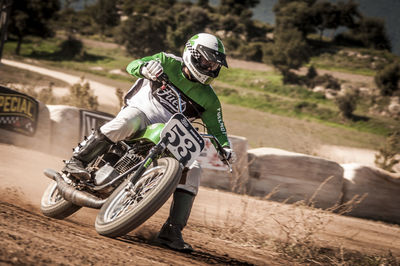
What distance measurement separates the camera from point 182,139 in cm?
378

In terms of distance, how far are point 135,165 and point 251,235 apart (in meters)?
2.55

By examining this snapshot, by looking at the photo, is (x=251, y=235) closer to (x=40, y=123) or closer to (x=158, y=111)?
(x=158, y=111)

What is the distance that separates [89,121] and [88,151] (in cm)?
587

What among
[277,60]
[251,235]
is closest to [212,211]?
[251,235]

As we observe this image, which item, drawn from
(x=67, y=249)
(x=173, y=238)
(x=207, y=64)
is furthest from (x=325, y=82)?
(x=67, y=249)

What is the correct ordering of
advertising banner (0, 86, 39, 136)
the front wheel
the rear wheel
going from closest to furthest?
the front wheel
the rear wheel
advertising banner (0, 86, 39, 136)

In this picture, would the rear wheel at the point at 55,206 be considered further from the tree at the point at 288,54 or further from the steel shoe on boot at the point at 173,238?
the tree at the point at 288,54

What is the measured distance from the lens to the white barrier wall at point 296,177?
9.53m

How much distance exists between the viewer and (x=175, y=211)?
4.21 metres

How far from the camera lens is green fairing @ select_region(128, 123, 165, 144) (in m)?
3.81

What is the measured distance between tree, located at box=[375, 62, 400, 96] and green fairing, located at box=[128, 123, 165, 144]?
151ft

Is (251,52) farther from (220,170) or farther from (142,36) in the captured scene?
(220,170)

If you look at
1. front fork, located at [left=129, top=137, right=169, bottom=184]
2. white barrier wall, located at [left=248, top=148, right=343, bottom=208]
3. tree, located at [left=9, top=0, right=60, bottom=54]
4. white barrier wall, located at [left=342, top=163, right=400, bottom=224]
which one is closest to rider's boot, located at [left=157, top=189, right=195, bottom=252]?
front fork, located at [left=129, top=137, right=169, bottom=184]

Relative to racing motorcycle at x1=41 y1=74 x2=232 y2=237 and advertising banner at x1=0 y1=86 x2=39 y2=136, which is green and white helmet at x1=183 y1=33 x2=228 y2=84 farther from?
advertising banner at x1=0 y1=86 x2=39 y2=136
